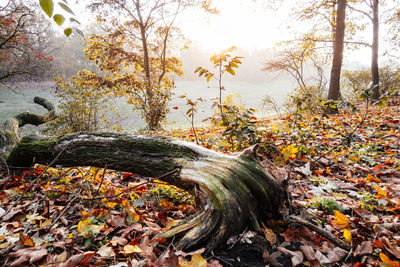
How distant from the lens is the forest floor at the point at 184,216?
3.84 feet

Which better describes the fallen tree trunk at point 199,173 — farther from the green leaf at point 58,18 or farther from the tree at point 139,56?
the tree at point 139,56

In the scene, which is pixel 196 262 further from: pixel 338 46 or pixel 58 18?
pixel 338 46

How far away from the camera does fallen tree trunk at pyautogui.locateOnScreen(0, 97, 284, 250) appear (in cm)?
131

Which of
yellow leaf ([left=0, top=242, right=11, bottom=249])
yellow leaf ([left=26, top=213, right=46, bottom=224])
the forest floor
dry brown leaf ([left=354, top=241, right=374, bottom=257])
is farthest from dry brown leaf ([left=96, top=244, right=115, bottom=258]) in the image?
dry brown leaf ([left=354, top=241, right=374, bottom=257])

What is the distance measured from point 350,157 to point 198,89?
26447mm

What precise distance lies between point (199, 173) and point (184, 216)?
0.50 meters

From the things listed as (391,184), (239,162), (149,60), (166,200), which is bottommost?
(166,200)

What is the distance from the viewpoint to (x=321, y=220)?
1.51 metres

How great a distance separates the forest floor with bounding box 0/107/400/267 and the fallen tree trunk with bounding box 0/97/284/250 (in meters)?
0.10

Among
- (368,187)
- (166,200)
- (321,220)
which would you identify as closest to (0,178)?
(166,200)

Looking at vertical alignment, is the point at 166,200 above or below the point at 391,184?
below

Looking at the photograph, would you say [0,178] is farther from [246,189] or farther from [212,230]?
[246,189]

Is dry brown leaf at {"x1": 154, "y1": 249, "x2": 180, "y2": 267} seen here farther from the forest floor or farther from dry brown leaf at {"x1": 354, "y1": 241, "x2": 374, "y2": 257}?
dry brown leaf at {"x1": 354, "y1": 241, "x2": 374, "y2": 257}

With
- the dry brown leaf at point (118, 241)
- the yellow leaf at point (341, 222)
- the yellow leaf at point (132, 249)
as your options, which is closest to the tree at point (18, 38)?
the dry brown leaf at point (118, 241)
